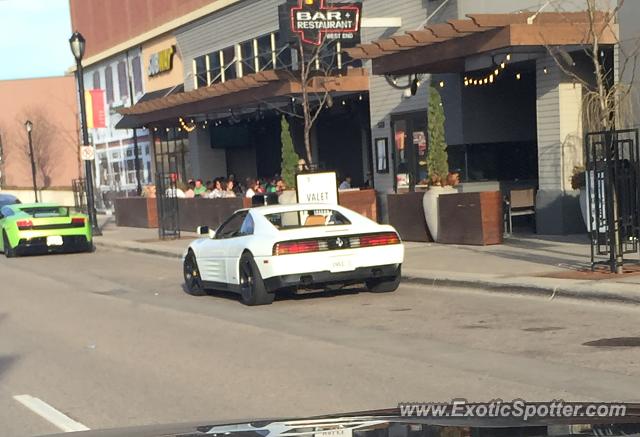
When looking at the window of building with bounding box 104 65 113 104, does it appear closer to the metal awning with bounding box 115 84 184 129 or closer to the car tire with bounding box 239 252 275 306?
the metal awning with bounding box 115 84 184 129

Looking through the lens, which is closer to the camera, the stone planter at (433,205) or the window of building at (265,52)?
the stone planter at (433,205)

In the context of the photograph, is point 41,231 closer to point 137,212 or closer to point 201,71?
point 137,212

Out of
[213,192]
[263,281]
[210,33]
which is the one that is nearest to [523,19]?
[263,281]

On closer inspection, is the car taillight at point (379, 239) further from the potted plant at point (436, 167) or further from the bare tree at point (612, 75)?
the potted plant at point (436, 167)

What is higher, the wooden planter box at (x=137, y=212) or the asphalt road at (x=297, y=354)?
the wooden planter box at (x=137, y=212)

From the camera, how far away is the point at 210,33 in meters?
34.0

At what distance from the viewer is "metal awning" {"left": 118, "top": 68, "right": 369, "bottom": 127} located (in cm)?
2383

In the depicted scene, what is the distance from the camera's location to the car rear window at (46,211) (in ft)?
78.2

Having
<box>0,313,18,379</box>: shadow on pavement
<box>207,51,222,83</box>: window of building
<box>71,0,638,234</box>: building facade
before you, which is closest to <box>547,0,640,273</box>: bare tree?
<box>71,0,638,234</box>: building facade

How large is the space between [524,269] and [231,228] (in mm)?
4460

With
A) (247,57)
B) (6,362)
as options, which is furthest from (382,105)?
(6,362)

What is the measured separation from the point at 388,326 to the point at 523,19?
27.1 ft

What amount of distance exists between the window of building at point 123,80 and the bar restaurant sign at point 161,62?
3.33 metres

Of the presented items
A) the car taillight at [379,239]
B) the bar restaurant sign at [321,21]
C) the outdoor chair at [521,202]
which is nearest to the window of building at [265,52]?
the bar restaurant sign at [321,21]
